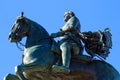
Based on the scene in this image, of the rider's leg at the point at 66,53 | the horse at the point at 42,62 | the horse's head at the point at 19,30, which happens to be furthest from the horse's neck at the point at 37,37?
the rider's leg at the point at 66,53

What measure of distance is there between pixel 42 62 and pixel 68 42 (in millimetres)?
1026

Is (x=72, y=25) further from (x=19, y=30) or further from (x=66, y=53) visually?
(x=19, y=30)

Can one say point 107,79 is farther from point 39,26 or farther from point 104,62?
point 39,26

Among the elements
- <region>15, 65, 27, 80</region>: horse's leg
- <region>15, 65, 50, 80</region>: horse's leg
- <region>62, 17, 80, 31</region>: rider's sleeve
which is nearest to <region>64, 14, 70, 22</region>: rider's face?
<region>62, 17, 80, 31</region>: rider's sleeve

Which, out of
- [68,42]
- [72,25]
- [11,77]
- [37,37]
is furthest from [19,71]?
[72,25]

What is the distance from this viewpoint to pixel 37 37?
76.8 feet

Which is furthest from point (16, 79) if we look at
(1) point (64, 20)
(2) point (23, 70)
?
(1) point (64, 20)

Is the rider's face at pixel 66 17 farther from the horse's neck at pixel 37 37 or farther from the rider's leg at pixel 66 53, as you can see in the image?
the rider's leg at pixel 66 53

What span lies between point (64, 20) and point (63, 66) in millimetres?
2115

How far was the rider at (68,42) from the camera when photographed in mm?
22675

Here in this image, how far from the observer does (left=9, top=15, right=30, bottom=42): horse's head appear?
76.6 ft

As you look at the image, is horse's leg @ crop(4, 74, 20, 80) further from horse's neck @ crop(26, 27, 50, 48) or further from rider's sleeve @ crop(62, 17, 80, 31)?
rider's sleeve @ crop(62, 17, 80, 31)

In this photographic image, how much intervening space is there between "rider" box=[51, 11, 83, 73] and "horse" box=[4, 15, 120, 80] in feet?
0.81

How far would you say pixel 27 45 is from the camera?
23.3 meters
